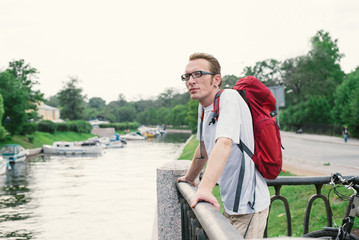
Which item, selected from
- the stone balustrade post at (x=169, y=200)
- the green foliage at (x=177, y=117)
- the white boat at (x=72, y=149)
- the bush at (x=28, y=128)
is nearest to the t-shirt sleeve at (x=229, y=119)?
the stone balustrade post at (x=169, y=200)

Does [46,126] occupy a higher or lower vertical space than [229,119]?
higher

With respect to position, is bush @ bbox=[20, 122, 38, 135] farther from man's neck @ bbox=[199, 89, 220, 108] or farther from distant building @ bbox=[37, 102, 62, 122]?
man's neck @ bbox=[199, 89, 220, 108]

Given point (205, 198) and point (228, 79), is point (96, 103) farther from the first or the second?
point (205, 198)

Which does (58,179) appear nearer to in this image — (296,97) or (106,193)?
(106,193)

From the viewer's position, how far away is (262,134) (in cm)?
225

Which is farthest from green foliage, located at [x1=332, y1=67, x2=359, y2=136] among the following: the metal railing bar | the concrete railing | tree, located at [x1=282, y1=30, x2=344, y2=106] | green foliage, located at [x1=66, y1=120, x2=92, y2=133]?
green foliage, located at [x1=66, y1=120, x2=92, y2=133]

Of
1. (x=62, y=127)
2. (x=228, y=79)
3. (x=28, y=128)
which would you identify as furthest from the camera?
(x=62, y=127)

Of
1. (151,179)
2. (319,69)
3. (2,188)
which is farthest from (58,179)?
(319,69)

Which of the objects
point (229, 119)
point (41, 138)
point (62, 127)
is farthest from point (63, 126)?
point (229, 119)

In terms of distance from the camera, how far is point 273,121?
231 cm

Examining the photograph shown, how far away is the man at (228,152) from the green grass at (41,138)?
48285mm

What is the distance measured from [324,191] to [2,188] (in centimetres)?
2113

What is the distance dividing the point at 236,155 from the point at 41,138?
196 feet

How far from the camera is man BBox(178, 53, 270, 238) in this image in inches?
80.8
